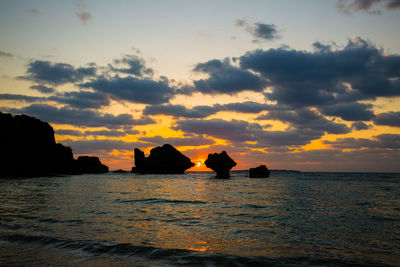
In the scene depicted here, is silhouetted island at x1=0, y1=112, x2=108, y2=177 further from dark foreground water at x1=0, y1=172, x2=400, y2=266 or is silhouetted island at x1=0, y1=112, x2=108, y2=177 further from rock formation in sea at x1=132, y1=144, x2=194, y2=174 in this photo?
dark foreground water at x1=0, y1=172, x2=400, y2=266

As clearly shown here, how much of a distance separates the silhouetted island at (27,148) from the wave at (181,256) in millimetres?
124959

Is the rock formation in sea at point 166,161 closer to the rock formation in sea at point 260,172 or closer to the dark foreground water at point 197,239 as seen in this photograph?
the rock formation in sea at point 260,172

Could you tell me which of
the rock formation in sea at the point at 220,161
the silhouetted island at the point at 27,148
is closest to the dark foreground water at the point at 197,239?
the rock formation in sea at the point at 220,161

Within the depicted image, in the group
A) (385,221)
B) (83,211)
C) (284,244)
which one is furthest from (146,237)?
(385,221)

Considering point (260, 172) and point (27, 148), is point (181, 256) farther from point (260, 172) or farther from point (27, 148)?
point (27, 148)

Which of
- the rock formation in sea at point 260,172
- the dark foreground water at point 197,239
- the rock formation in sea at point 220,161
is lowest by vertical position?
the rock formation in sea at point 260,172

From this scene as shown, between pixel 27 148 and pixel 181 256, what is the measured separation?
13747 centimetres

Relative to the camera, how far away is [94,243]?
1039 cm

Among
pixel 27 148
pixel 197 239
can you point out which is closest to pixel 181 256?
pixel 197 239

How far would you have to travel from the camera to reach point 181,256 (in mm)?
8891

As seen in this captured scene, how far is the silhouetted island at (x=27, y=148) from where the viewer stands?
362 feet

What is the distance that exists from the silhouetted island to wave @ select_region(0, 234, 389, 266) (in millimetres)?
124959

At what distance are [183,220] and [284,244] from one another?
7050 mm

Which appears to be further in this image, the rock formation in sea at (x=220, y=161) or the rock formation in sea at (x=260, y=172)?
the rock formation in sea at (x=260, y=172)
